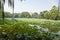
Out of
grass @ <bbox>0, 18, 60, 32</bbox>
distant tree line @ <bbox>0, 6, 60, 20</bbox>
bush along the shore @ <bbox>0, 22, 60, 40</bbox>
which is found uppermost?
distant tree line @ <bbox>0, 6, 60, 20</bbox>

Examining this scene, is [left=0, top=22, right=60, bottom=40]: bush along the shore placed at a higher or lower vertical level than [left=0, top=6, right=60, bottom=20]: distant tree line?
lower

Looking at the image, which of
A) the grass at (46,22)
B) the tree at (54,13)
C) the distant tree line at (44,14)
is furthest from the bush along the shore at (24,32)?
the tree at (54,13)

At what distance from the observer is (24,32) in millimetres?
2941

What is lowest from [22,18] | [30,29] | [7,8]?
[30,29]

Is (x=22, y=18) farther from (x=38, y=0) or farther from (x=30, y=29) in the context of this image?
(x=38, y=0)

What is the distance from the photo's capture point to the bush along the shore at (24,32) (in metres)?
2.90

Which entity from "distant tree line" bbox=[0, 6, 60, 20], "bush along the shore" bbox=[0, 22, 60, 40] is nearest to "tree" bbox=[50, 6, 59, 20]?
"distant tree line" bbox=[0, 6, 60, 20]

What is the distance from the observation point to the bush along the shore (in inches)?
114

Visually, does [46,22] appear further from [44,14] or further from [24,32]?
[24,32]

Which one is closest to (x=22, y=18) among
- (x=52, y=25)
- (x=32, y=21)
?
(x=32, y=21)

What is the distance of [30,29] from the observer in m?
2.96

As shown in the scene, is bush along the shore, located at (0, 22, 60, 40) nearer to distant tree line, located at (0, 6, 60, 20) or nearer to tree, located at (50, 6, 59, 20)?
distant tree line, located at (0, 6, 60, 20)

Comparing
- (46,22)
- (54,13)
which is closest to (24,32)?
(46,22)

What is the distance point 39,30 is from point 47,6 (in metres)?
0.48
